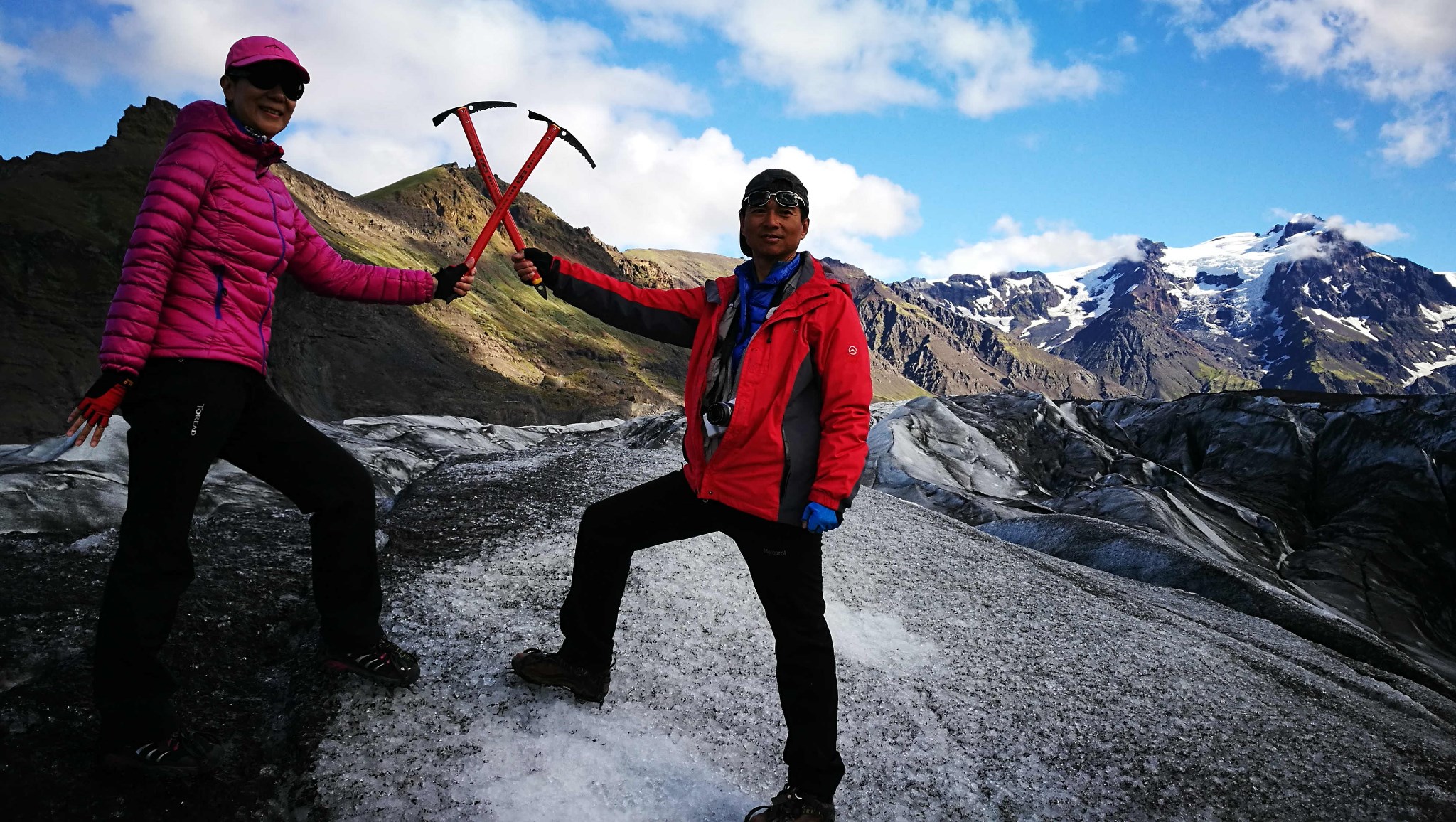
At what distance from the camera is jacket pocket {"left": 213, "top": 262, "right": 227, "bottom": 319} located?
3.91 m

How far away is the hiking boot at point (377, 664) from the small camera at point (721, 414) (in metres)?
2.60

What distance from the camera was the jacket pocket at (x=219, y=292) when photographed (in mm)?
3914

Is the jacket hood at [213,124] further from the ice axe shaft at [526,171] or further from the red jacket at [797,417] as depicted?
the red jacket at [797,417]

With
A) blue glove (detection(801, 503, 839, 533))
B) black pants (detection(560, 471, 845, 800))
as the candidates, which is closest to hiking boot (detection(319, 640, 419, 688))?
black pants (detection(560, 471, 845, 800))

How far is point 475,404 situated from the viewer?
70.8m

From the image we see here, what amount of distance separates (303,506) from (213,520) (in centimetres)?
391

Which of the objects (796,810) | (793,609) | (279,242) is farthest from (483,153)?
(796,810)

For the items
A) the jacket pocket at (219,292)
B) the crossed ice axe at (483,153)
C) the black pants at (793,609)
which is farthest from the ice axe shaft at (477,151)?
the black pants at (793,609)

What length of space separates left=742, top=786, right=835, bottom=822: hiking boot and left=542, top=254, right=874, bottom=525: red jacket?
1.55m

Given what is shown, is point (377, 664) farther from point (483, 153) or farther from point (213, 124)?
point (483, 153)

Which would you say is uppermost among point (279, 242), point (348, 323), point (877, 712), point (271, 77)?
point (271, 77)

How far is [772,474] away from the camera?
13.3 feet

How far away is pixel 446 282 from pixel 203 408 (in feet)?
6.26

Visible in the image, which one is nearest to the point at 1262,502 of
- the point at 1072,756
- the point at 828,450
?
the point at 1072,756
